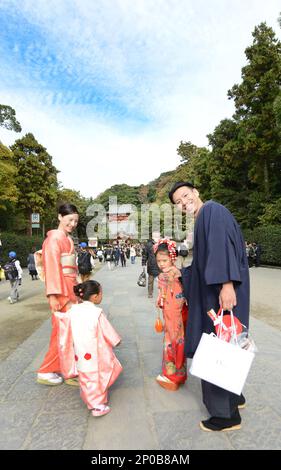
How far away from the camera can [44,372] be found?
3.18 meters

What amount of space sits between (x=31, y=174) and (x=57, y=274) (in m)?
28.4

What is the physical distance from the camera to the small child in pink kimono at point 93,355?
8.29 ft

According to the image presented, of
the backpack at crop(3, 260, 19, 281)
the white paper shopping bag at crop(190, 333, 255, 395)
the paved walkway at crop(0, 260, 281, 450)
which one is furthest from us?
the backpack at crop(3, 260, 19, 281)

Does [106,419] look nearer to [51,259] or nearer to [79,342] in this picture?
[79,342]

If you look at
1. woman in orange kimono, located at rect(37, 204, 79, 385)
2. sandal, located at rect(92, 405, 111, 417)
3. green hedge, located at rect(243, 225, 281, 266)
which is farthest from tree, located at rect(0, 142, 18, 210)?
sandal, located at rect(92, 405, 111, 417)

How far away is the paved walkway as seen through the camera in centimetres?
215

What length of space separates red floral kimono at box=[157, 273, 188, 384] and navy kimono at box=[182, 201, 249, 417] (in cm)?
46

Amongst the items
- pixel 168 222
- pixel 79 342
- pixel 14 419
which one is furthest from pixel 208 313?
pixel 168 222

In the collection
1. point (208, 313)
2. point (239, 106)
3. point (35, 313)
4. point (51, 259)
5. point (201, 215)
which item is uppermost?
point (239, 106)

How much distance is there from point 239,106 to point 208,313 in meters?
22.2

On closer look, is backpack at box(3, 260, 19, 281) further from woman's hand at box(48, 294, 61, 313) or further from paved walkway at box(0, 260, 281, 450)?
woman's hand at box(48, 294, 61, 313)

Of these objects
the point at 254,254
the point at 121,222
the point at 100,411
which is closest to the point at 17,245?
the point at 254,254

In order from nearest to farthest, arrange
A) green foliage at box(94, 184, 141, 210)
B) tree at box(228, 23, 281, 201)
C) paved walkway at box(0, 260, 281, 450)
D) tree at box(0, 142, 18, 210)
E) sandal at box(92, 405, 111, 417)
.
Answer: paved walkway at box(0, 260, 281, 450), sandal at box(92, 405, 111, 417), tree at box(228, 23, 281, 201), tree at box(0, 142, 18, 210), green foliage at box(94, 184, 141, 210)

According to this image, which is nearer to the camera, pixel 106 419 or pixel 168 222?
pixel 106 419
